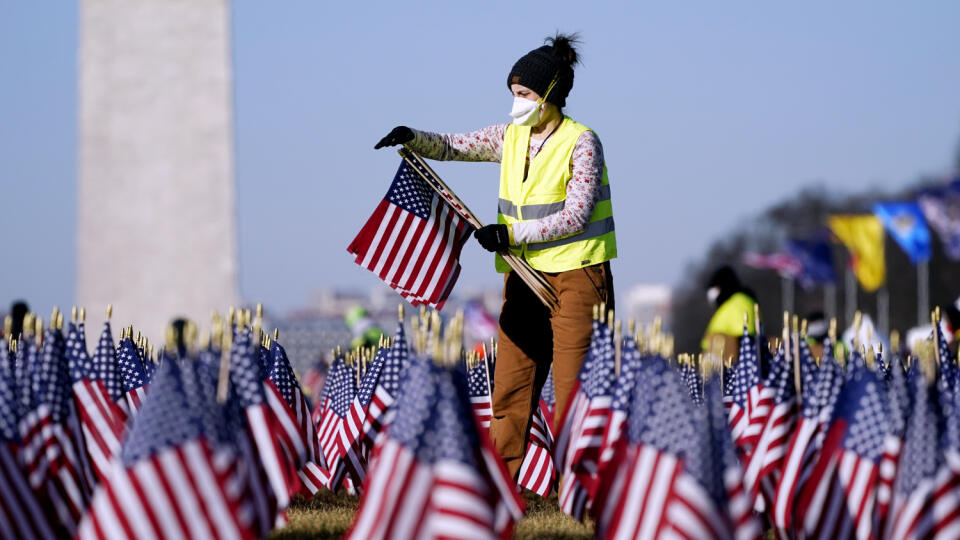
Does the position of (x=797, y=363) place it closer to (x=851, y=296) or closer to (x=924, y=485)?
(x=924, y=485)

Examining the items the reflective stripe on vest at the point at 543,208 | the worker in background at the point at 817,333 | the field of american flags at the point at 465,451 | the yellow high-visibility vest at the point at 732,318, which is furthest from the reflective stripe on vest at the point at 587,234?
the worker in background at the point at 817,333

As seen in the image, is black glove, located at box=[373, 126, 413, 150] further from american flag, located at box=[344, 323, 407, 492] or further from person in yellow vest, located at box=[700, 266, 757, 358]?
person in yellow vest, located at box=[700, 266, 757, 358]

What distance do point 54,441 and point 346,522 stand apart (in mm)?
1789

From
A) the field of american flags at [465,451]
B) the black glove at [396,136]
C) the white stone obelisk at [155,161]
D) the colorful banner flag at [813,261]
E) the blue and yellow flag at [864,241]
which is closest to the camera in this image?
the field of american flags at [465,451]

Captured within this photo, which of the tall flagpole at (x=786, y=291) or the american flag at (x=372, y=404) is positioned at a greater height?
the american flag at (x=372, y=404)

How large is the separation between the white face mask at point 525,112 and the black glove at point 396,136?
1.92 ft

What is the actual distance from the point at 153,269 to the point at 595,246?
16.1m

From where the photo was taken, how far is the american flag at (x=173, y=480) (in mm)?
4703

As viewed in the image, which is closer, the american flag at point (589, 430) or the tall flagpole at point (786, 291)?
the american flag at point (589, 430)

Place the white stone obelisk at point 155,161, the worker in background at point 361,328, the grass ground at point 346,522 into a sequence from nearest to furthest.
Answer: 1. the grass ground at point 346,522
2. the worker in background at point 361,328
3. the white stone obelisk at point 155,161

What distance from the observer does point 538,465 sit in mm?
8781

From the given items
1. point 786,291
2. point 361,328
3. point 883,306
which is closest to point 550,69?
point 361,328

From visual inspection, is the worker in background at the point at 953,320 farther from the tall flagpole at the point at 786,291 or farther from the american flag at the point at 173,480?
the tall flagpole at the point at 786,291

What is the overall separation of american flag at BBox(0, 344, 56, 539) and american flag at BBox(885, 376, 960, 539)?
9.53 ft
